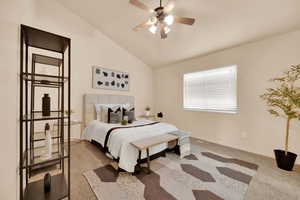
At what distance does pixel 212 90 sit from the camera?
11.4 ft

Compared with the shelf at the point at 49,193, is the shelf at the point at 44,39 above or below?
above

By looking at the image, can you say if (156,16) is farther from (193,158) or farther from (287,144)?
(287,144)

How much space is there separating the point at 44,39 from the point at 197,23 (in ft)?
8.71

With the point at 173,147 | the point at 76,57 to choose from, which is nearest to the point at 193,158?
the point at 173,147

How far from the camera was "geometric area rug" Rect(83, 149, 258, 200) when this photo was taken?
1541mm

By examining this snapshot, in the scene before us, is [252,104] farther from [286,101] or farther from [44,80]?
[44,80]

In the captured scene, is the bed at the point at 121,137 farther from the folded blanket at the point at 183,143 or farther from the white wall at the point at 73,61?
the white wall at the point at 73,61

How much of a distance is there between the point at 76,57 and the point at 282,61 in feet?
15.2

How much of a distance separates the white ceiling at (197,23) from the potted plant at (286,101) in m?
0.90

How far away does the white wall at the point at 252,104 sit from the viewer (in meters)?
2.40

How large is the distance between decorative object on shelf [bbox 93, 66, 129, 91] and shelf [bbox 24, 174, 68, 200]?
2.80 m

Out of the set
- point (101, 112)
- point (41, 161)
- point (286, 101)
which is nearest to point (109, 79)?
point (101, 112)

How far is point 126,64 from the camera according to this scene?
173 inches

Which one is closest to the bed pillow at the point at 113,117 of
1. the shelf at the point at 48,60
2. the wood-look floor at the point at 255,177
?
the wood-look floor at the point at 255,177
